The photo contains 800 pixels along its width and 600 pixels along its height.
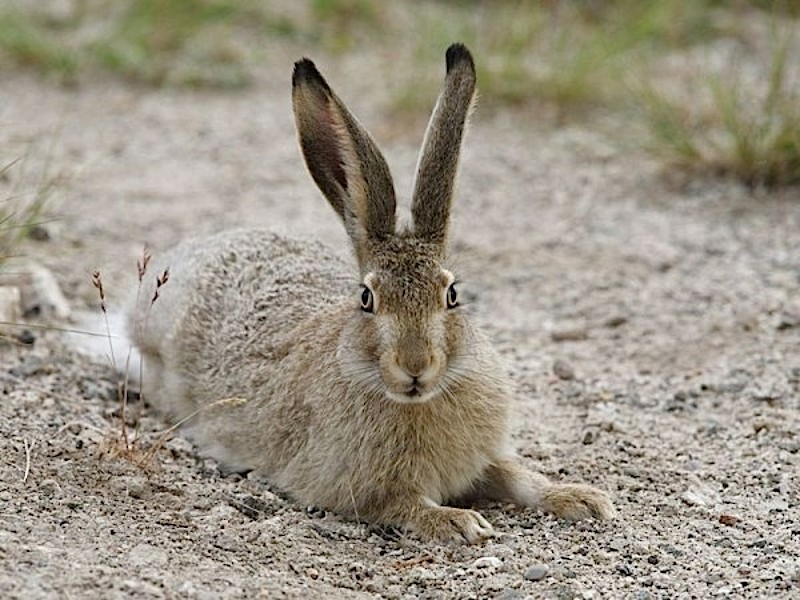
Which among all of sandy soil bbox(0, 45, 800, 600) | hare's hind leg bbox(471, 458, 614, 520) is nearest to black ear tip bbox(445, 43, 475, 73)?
hare's hind leg bbox(471, 458, 614, 520)

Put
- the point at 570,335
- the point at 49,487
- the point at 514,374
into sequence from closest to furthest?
the point at 49,487 → the point at 514,374 → the point at 570,335

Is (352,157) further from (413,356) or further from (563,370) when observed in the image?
(563,370)

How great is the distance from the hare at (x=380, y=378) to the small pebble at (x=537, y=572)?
293 mm

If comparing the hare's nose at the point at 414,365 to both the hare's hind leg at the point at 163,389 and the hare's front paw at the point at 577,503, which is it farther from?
the hare's hind leg at the point at 163,389

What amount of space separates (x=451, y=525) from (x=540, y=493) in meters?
0.41

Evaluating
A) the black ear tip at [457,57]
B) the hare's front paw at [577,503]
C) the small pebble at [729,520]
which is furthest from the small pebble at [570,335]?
the black ear tip at [457,57]

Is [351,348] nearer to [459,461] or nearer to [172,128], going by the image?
[459,461]

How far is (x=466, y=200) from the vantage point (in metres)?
8.15

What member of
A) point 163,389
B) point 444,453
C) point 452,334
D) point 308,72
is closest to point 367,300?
point 452,334

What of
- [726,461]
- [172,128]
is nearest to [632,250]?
[726,461]

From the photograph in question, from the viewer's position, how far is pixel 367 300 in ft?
14.5

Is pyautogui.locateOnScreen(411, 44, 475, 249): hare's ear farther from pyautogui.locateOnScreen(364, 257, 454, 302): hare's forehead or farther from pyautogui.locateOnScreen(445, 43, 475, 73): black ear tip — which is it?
pyautogui.locateOnScreen(364, 257, 454, 302): hare's forehead

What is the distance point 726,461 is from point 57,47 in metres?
6.31

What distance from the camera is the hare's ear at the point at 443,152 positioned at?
4504 millimetres
